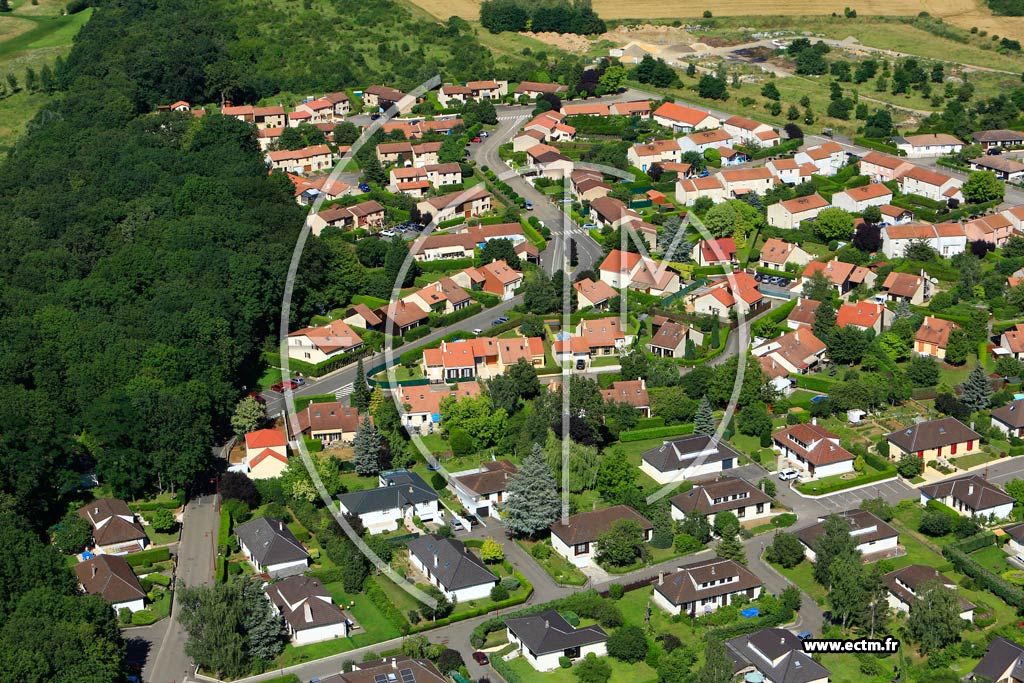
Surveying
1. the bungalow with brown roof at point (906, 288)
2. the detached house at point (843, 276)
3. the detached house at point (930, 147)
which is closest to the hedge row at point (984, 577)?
the bungalow with brown roof at point (906, 288)

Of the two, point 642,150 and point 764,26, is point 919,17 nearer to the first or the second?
point 764,26

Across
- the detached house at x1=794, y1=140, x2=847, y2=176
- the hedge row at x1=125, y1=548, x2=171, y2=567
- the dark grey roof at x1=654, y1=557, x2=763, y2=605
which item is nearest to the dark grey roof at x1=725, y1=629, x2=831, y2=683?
the dark grey roof at x1=654, y1=557, x2=763, y2=605

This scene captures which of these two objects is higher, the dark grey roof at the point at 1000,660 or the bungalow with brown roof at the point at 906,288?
the bungalow with brown roof at the point at 906,288

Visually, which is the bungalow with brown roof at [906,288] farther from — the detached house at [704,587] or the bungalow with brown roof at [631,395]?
the detached house at [704,587]

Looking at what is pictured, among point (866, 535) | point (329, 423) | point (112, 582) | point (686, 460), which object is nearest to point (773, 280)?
point (686, 460)

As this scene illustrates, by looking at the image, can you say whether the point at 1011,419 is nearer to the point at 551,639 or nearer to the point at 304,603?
the point at 551,639

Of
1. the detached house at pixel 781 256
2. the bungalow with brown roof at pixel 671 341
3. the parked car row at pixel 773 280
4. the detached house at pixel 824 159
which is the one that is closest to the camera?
the bungalow with brown roof at pixel 671 341
